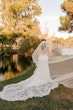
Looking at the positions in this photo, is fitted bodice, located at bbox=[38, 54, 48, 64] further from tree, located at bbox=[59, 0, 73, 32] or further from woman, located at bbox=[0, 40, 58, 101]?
tree, located at bbox=[59, 0, 73, 32]

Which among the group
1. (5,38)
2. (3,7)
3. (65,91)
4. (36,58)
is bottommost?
(5,38)

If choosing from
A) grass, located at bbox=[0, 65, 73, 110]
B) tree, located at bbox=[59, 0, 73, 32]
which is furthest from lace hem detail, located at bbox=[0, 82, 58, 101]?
tree, located at bbox=[59, 0, 73, 32]

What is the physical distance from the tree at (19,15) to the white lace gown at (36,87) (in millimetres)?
30417

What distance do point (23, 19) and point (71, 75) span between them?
1371 inches

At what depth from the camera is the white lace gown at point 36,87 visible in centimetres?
709

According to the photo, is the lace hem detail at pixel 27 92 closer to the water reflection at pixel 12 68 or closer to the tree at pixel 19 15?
the water reflection at pixel 12 68

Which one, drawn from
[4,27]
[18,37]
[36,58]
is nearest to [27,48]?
[18,37]

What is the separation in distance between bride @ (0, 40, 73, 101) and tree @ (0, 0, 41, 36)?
99.5 ft

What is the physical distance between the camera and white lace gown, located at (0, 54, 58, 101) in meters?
7.09

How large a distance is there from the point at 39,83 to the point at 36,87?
0.23 meters

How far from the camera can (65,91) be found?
796cm

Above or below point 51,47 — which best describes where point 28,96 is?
below

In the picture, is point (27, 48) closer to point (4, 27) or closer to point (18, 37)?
point (18, 37)

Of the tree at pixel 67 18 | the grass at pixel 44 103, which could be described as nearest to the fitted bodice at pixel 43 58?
the grass at pixel 44 103
